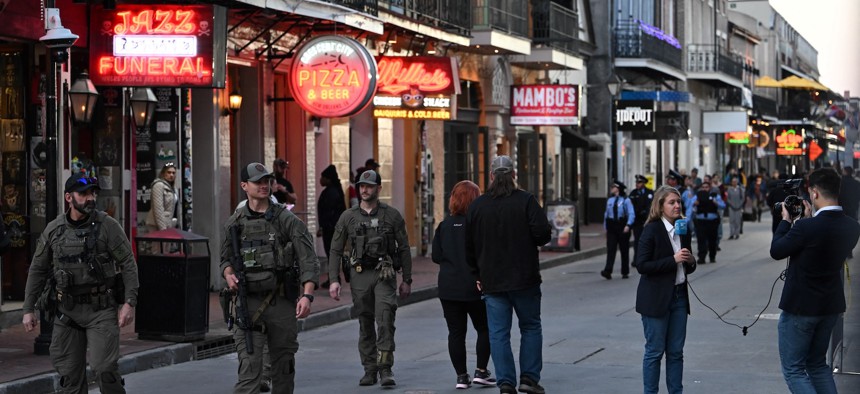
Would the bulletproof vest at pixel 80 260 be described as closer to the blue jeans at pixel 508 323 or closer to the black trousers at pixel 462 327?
the blue jeans at pixel 508 323

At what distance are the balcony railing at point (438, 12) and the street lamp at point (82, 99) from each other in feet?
26.0

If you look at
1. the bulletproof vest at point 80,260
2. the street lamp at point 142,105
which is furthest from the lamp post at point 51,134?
the street lamp at point 142,105

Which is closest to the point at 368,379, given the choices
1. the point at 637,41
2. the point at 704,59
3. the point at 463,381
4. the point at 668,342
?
the point at 463,381

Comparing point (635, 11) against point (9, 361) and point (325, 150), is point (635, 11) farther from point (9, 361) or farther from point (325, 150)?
point (9, 361)

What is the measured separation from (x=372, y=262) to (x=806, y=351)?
14.0 ft

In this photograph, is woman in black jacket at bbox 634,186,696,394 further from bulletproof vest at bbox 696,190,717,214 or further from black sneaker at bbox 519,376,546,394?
bulletproof vest at bbox 696,190,717,214

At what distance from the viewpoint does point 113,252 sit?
385 inches

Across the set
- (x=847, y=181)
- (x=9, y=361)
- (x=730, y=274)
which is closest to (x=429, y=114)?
(x=730, y=274)

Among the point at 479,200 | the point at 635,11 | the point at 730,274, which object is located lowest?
the point at 730,274

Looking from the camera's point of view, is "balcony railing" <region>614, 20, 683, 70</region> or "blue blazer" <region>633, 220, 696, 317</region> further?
"balcony railing" <region>614, 20, 683, 70</region>

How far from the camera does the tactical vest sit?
9.45 m

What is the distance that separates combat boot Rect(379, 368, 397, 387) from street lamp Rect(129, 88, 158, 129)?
796 centimetres

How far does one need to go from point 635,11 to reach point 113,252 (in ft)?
124

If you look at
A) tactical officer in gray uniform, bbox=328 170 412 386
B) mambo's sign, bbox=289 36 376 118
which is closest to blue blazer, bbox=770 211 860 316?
tactical officer in gray uniform, bbox=328 170 412 386
